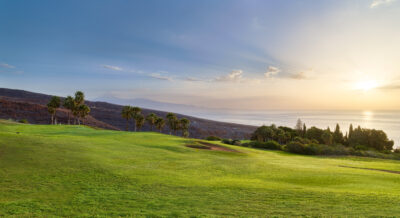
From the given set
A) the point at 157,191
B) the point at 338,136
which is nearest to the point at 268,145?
the point at 338,136

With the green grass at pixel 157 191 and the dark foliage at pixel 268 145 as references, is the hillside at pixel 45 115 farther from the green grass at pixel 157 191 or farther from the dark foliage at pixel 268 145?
the green grass at pixel 157 191

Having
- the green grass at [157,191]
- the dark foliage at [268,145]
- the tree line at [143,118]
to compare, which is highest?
the tree line at [143,118]

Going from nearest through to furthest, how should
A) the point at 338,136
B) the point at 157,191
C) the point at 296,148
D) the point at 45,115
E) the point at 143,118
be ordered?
the point at 157,191 < the point at 296,148 < the point at 143,118 < the point at 338,136 < the point at 45,115

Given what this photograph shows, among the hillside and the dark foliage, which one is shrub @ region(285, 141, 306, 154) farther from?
the hillside

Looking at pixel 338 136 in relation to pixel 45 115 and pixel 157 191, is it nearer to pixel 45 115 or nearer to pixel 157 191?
pixel 157 191

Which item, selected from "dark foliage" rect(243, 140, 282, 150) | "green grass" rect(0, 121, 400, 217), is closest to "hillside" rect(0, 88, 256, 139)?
"dark foliage" rect(243, 140, 282, 150)

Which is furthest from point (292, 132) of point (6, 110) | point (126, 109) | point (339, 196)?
point (6, 110)

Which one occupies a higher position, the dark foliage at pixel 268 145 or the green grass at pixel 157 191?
the green grass at pixel 157 191

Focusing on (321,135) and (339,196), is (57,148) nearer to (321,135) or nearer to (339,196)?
(339,196)

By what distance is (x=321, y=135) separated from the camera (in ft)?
324

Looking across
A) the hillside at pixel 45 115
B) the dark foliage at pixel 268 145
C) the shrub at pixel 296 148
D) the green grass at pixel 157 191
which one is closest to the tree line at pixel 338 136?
the dark foliage at pixel 268 145

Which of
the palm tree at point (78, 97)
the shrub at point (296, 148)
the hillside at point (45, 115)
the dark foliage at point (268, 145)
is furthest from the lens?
the hillside at point (45, 115)

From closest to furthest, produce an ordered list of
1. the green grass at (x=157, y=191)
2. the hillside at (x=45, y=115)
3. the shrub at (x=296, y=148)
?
the green grass at (x=157, y=191)
the shrub at (x=296, y=148)
the hillside at (x=45, y=115)

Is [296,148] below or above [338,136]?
below
